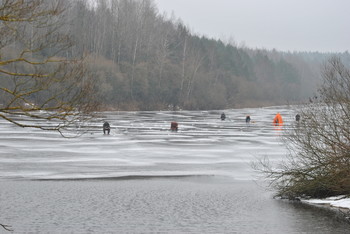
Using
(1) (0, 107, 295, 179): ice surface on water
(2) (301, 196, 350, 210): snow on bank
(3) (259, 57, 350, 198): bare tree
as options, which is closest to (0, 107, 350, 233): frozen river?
(1) (0, 107, 295, 179): ice surface on water

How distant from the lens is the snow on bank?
1631cm

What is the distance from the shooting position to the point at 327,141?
53.2 feet

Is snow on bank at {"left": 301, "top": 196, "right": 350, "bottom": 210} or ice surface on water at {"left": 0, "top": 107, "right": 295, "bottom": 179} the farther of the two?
ice surface on water at {"left": 0, "top": 107, "right": 295, "bottom": 179}

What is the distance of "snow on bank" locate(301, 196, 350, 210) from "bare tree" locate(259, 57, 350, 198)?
0.27m

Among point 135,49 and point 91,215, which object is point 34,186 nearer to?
point 91,215

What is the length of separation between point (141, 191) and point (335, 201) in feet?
21.4

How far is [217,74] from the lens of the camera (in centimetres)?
11262

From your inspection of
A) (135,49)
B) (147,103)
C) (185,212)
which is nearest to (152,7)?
(135,49)

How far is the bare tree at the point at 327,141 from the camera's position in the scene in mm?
15664

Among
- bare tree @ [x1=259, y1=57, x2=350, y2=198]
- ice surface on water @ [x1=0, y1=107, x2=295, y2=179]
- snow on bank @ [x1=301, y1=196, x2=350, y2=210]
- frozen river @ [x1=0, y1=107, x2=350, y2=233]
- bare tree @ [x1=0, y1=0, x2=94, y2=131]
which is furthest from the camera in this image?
ice surface on water @ [x1=0, y1=107, x2=295, y2=179]

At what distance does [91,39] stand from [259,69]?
8806 cm

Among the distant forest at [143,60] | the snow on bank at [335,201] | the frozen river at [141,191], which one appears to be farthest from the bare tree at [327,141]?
the distant forest at [143,60]

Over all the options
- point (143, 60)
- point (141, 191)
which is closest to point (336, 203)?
point (141, 191)

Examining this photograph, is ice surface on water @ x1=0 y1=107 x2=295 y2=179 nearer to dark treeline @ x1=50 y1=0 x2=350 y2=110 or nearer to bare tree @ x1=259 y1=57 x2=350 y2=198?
bare tree @ x1=259 y1=57 x2=350 y2=198
